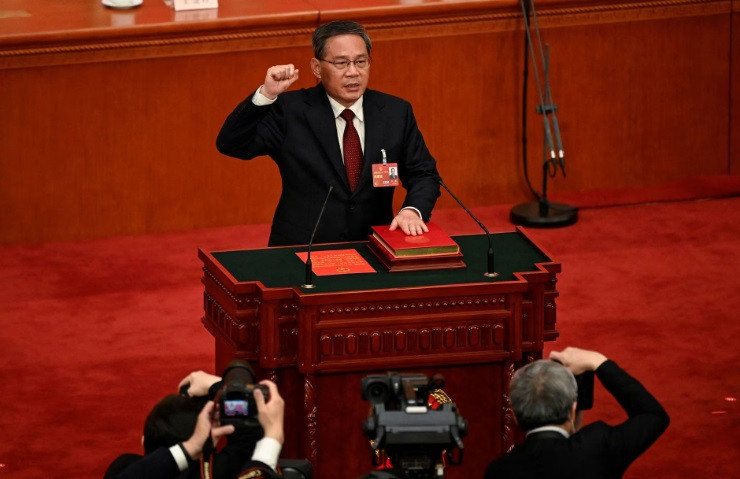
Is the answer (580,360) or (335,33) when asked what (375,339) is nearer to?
(580,360)

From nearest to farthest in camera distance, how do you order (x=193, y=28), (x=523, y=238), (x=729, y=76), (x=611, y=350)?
(x=523, y=238)
(x=611, y=350)
(x=193, y=28)
(x=729, y=76)

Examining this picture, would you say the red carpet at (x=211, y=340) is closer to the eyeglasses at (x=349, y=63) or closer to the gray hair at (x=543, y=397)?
the eyeglasses at (x=349, y=63)

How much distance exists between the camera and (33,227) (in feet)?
25.6

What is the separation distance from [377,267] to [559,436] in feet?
3.99

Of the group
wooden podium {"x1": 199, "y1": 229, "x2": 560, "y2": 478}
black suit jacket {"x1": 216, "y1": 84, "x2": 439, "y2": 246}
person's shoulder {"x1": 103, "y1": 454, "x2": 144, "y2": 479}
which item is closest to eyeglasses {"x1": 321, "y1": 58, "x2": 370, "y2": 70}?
black suit jacket {"x1": 216, "y1": 84, "x2": 439, "y2": 246}

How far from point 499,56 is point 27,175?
2.57 metres

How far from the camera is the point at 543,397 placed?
3.61 meters

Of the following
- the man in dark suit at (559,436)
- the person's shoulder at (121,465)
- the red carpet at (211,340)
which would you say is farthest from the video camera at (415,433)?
the red carpet at (211,340)

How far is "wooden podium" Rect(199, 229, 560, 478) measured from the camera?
14.4 feet

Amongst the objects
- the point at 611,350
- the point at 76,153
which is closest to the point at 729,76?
the point at 611,350

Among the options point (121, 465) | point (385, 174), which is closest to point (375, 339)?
point (385, 174)

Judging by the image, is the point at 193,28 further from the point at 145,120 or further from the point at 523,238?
Answer: the point at 523,238

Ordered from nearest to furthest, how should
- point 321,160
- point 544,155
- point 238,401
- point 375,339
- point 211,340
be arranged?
point 238,401, point 375,339, point 321,160, point 211,340, point 544,155

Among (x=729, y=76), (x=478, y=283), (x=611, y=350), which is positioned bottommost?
(x=611, y=350)
